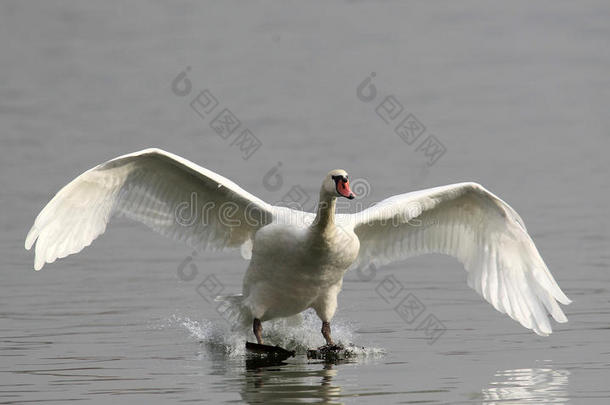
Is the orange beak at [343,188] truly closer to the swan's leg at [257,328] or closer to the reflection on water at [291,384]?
the reflection on water at [291,384]

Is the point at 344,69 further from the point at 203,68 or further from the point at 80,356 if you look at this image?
the point at 80,356

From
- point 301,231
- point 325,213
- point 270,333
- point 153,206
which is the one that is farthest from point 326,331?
point 153,206

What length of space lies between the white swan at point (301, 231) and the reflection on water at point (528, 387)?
5.56 feet

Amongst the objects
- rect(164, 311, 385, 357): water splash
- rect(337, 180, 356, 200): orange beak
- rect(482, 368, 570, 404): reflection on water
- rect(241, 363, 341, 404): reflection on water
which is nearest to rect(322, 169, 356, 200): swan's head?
rect(337, 180, 356, 200): orange beak

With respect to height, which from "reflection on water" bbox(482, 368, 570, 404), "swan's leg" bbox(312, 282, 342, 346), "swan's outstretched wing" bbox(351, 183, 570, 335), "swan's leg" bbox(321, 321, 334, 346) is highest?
"swan's outstretched wing" bbox(351, 183, 570, 335)

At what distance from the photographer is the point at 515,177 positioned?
24.4 metres

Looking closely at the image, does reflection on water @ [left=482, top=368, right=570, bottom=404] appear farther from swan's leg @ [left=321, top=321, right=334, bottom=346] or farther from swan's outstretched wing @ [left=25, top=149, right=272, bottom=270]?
swan's outstretched wing @ [left=25, top=149, right=272, bottom=270]

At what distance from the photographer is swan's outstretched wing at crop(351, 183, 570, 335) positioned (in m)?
14.0

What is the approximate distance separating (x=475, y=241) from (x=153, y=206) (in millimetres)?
3650

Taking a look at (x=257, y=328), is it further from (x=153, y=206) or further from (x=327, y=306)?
(x=153, y=206)

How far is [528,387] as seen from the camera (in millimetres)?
11430

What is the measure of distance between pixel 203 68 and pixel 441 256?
22441 millimetres

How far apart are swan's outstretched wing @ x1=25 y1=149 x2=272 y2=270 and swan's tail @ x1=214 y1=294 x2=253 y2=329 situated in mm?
808

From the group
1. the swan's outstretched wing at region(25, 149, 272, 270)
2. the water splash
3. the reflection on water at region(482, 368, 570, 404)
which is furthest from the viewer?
the water splash
